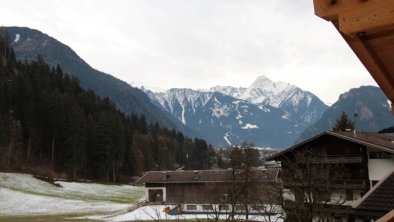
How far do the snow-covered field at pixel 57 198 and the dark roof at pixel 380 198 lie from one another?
132 feet

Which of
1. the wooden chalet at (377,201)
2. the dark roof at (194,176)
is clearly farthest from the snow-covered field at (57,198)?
the wooden chalet at (377,201)

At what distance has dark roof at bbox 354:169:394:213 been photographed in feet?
74.6

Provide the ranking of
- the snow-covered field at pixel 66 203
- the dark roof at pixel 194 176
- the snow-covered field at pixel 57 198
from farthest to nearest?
the dark roof at pixel 194 176 → the snow-covered field at pixel 57 198 → the snow-covered field at pixel 66 203

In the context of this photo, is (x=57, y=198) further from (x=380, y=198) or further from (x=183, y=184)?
(x=380, y=198)

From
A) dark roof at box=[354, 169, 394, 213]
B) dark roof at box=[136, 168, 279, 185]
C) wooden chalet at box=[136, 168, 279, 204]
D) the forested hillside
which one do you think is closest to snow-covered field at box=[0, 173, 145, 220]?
wooden chalet at box=[136, 168, 279, 204]

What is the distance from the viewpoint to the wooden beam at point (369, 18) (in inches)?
94.6

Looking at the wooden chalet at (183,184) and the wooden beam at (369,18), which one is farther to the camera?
the wooden chalet at (183,184)

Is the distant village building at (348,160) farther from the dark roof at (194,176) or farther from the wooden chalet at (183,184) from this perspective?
the wooden chalet at (183,184)

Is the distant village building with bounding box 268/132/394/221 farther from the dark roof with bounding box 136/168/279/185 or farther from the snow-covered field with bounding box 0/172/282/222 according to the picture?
the dark roof with bounding box 136/168/279/185

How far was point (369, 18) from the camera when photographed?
2.46 metres

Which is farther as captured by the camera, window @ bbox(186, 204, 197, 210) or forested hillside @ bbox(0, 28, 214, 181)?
forested hillside @ bbox(0, 28, 214, 181)

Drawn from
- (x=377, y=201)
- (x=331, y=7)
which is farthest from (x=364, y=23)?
(x=377, y=201)

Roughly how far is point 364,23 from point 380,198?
77.3ft

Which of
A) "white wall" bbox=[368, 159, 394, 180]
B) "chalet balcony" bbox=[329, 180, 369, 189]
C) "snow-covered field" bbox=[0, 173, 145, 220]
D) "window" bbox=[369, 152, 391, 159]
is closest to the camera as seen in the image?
"window" bbox=[369, 152, 391, 159]
